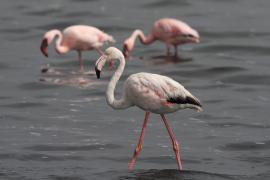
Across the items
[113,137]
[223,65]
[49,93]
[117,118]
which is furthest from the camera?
[223,65]

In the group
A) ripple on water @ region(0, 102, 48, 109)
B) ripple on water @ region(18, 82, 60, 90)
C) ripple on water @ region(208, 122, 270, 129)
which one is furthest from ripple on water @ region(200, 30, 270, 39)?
ripple on water @ region(208, 122, 270, 129)

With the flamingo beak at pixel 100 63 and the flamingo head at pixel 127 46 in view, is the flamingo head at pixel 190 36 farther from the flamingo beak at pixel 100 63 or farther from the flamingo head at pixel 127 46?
the flamingo beak at pixel 100 63

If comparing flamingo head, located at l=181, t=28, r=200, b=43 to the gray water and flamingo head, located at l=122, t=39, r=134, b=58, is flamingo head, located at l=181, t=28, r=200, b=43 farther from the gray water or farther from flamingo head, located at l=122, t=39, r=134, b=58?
flamingo head, located at l=122, t=39, r=134, b=58

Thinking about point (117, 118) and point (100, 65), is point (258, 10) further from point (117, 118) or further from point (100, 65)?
point (100, 65)

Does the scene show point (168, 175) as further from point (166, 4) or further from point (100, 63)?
point (166, 4)

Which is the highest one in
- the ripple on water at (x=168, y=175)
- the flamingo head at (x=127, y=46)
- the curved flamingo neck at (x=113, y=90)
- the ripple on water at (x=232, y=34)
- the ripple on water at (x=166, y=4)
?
the curved flamingo neck at (x=113, y=90)

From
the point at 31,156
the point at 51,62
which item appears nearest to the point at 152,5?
the point at 51,62

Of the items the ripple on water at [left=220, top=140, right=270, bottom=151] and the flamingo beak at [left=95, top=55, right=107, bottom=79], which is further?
the ripple on water at [left=220, top=140, right=270, bottom=151]

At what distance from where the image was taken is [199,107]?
11.9 metres

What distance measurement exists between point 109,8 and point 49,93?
30.0 feet

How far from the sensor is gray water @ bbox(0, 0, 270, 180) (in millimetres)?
12867

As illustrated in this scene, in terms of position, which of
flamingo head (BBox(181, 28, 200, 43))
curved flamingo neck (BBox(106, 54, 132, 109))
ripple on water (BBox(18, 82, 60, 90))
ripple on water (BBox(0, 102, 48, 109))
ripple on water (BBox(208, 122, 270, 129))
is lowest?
ripple on water (BBox(18, 82, 60, 90))

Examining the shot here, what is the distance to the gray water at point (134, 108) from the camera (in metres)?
12.9

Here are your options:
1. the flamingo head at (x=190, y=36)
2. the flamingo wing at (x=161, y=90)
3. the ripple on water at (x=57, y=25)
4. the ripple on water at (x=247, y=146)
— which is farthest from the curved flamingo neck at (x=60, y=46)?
the flamingo wing at (x=161, y=90)
